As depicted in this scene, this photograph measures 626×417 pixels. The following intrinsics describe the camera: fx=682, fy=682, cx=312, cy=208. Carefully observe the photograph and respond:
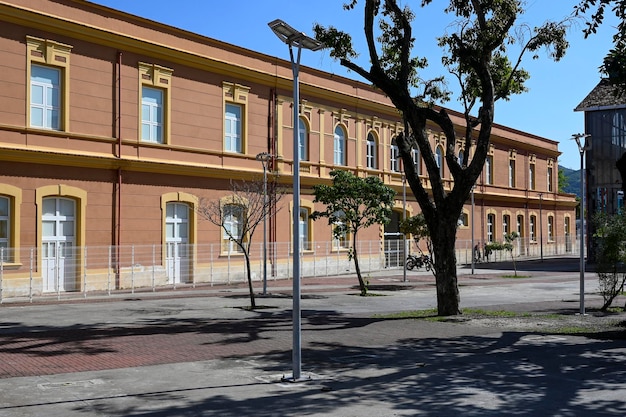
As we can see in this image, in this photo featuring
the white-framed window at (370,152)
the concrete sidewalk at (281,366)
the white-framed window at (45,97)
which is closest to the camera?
the concrete sidewalk at (281,366)

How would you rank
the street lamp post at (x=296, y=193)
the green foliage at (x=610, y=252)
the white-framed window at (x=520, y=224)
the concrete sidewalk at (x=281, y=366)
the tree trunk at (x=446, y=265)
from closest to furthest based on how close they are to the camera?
the concrete sidewalk at (x=281, y=366)
the street lamp post at (x=296, y=193)
the tree trunk at (x=446, y=265)
the green foliage at (x=610, y=252)
the white-framed window at (x=520, y=224)

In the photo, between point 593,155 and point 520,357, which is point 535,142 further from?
point 520,357

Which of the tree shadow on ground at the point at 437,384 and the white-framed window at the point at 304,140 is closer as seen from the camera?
the tree shadow on ground at the point at 437,384

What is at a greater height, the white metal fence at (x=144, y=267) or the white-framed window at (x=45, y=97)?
the white-framed window at (x=45, y=97)

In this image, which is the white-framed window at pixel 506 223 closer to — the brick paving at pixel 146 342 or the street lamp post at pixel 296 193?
the brick paving at pixel 146 342

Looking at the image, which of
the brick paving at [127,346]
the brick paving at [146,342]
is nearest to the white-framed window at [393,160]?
the brick paving at [146,342]

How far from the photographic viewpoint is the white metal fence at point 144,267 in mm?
21266

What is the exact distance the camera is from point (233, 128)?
29.2 m

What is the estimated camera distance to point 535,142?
2197 inches

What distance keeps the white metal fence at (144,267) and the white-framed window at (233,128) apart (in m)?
4.28

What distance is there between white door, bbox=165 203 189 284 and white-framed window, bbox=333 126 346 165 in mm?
10054

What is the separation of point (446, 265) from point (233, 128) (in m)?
14.9

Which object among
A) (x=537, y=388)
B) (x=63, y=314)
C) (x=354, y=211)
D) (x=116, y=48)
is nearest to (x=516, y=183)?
(x=354, y=211)

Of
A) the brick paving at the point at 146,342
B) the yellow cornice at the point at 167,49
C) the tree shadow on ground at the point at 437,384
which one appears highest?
the yellow cornice at the point at 167,49
